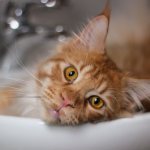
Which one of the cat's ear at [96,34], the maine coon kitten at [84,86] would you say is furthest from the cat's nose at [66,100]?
the cat's ear at [96,34]

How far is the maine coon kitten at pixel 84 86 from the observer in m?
0.63

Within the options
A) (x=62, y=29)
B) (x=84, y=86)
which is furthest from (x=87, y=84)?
(x=62, y=29)

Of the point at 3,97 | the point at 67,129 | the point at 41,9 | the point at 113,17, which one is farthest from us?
the point at 41,9

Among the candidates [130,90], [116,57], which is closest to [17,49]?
[116,57]

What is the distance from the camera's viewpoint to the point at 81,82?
25.8 inches

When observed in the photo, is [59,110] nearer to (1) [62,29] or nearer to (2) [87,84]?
(2) [87,84]

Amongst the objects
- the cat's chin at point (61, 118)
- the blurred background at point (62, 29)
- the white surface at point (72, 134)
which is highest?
the blurred background at point (62, 29)

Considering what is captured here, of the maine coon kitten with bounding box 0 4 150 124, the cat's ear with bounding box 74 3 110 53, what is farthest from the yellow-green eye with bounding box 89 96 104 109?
the cat's ear with bounding box 74 3 110 53

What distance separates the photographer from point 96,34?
2.25 ft

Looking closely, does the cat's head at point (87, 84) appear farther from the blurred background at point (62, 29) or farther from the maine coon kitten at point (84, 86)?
the blurred background at point (62, 29)

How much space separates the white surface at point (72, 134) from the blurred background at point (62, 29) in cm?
20

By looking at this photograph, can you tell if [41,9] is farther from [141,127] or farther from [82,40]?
[141,127]

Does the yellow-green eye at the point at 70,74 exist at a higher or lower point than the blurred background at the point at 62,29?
lower

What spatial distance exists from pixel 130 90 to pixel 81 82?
10 centimetres
